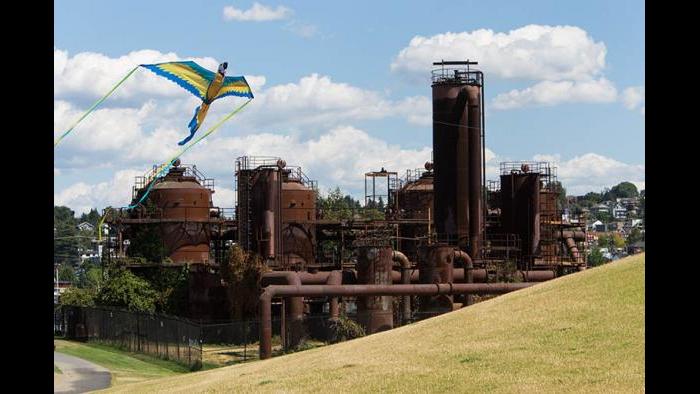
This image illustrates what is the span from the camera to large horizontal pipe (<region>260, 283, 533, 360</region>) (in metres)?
44.5

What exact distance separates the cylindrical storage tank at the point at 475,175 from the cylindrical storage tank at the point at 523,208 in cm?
634

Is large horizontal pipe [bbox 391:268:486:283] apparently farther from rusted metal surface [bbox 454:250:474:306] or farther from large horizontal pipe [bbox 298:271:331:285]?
large horizontal pipe [bbox 298:271:331:285]

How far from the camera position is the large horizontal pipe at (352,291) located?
44500 millimetres

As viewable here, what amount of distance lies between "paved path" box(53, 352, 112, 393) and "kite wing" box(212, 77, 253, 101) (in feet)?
33.6

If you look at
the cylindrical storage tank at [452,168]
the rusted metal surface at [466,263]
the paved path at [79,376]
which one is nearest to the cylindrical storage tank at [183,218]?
the cylindrical storage tank at [452,168]

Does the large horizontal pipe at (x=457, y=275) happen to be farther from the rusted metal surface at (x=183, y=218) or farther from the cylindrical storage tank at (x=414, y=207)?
the rusted metal surface at (x=183, y=218)

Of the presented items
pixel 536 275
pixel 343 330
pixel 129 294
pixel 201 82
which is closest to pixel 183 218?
pixel 129 294

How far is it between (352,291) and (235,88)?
775 inches

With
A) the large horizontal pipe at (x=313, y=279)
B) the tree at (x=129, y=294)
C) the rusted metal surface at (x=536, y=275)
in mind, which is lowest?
the tree at (x=129, y=294)

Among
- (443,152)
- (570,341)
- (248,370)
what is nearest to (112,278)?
(443,152)

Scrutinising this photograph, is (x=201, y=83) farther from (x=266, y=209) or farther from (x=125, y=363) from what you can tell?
(x=266, y=209)

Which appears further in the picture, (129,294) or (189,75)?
(129,294)

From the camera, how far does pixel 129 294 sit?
65625mm

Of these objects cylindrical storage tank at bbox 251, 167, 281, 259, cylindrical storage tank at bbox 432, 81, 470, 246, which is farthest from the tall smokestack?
cylindrical storage tank at bbox 251, 167, 281, 259
